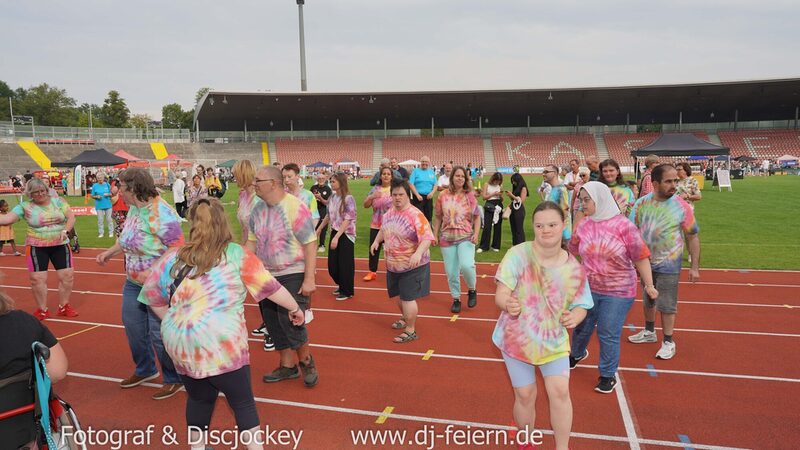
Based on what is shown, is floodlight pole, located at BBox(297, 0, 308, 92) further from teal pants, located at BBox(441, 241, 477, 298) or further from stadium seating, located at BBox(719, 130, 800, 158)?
teal pants, located at BBox(441, 241, 477, 298)

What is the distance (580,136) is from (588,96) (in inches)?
360

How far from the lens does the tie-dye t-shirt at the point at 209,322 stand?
115 inches

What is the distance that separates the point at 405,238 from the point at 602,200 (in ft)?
7.04

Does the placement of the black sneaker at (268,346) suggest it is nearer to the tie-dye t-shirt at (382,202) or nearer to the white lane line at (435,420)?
the white lane line at (435,420)

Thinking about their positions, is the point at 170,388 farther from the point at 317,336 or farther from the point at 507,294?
the point at 507,294

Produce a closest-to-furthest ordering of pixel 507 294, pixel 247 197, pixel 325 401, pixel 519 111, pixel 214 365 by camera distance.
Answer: pixel 214 365
pixel 507 294
pixel 325 401
pixel 247 197
pixel 519 111

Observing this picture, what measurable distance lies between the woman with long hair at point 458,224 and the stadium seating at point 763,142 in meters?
60.0

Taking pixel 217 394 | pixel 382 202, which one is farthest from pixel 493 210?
pixel 217 394

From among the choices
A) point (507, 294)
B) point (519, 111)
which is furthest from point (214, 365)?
point (519, 111)

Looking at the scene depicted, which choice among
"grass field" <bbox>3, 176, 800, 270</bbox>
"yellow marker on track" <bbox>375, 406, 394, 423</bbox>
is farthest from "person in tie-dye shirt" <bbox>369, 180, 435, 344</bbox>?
"grass field" <bbox>3, 176, 800, 270</bbox>

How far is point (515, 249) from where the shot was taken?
10.8 ft

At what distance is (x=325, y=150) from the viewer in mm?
60281

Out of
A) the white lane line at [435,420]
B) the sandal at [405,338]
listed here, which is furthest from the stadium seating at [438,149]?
the white lane line at [435,420]

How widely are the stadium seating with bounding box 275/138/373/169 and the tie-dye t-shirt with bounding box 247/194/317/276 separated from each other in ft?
175
